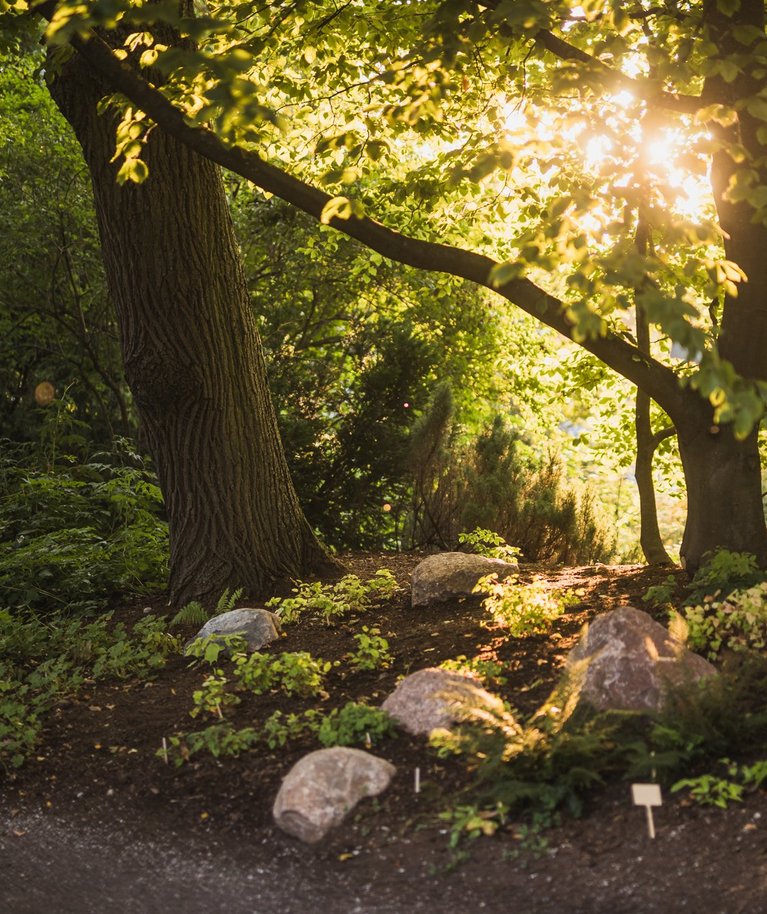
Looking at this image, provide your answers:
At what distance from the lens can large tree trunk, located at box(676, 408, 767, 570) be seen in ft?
18.1

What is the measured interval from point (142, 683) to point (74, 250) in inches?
307

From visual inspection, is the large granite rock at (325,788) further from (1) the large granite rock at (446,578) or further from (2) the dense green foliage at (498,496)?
(2) the dense green foliage at (498,496)

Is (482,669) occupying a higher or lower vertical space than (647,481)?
lower

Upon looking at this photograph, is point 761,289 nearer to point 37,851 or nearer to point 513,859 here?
point 513,859

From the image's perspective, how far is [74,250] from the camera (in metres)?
12.0

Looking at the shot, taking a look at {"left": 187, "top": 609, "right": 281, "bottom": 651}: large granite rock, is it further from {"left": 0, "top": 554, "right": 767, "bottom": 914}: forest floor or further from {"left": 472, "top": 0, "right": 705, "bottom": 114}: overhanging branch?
{"left": 472, "top": 0, "right": 705, "bottom": 114}: overhanging branch

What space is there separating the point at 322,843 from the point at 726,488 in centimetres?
314

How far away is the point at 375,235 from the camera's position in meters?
5.28

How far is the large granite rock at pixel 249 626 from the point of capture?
5.92 metres

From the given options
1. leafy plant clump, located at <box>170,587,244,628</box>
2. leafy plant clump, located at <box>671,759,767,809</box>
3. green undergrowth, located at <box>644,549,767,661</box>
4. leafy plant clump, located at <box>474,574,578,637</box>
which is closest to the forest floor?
leafy plant clump, located at <box>671,759,767,809</box>

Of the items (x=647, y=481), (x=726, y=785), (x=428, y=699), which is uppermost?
(x=647, y=481)

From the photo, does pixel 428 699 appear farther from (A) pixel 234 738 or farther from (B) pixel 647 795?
(B) pixel 647 795

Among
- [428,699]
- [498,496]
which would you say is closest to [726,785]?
[428,699]

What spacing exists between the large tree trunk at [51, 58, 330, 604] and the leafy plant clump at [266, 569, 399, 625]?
16.1 inches
